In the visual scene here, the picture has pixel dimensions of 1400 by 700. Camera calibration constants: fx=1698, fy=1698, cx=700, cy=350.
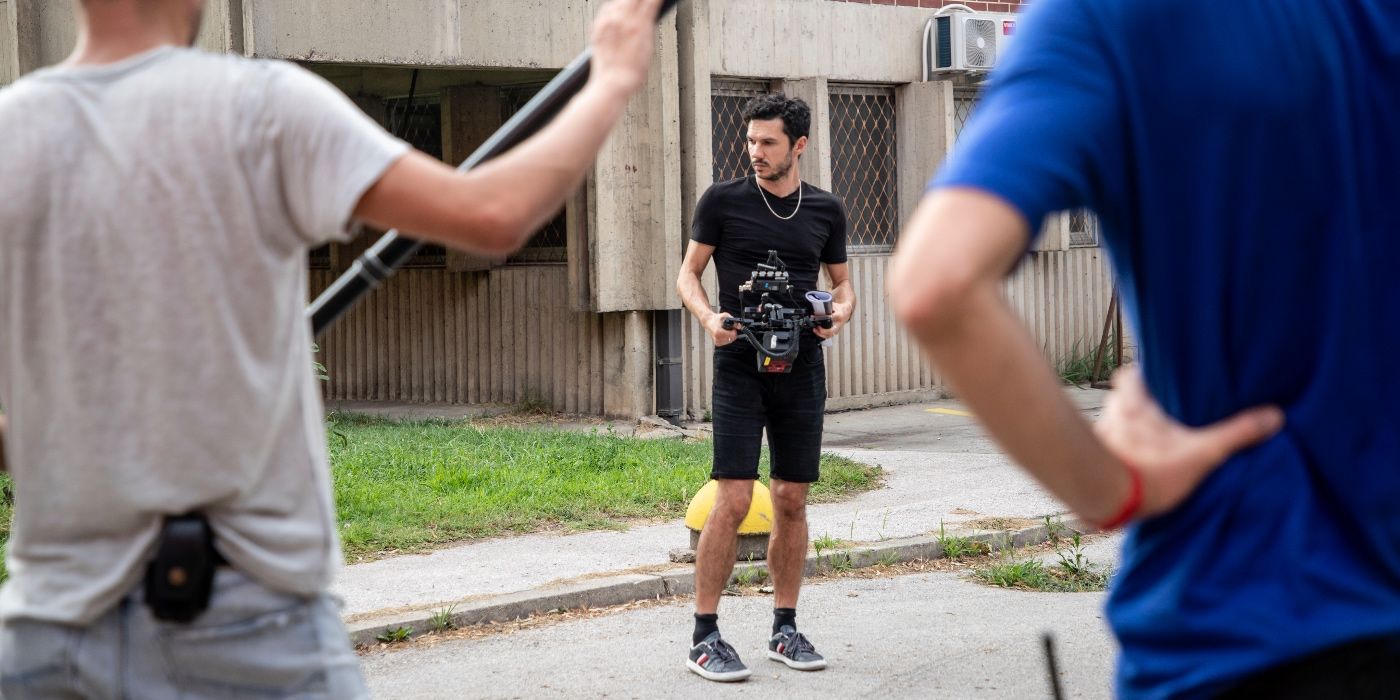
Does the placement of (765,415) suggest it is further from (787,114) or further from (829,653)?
(787,114)

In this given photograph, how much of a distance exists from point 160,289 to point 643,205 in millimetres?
11954

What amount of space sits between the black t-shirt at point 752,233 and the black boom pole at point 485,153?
4058mm

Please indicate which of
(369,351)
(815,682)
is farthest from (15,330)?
(369,351)

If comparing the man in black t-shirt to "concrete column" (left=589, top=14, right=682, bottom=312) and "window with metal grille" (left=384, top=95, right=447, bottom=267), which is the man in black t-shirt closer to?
"concrete column" (left=589, top=14, right=682, bottom=312)

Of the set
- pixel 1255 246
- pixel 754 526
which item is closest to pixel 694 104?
pixel 754 526

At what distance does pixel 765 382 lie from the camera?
22.5 ft

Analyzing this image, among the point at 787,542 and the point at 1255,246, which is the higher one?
the point at 1255,246

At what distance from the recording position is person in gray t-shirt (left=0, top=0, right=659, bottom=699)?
2.29 meters

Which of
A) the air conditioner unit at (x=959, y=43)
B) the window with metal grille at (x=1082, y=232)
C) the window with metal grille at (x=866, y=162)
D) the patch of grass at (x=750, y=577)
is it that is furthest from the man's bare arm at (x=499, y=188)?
the window with metal grille at (x=1082, y=232)

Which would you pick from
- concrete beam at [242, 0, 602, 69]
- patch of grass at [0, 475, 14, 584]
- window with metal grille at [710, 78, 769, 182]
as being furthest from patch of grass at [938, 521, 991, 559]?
window with metal grille at [710, 78, 769, 182]

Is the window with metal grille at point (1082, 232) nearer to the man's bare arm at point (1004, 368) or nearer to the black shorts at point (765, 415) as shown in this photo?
the black shorts at point (765, 415)

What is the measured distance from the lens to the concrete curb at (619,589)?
730 centimetres

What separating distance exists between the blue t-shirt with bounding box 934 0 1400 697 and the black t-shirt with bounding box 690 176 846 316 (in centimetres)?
516

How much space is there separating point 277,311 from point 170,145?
266 millimetres
